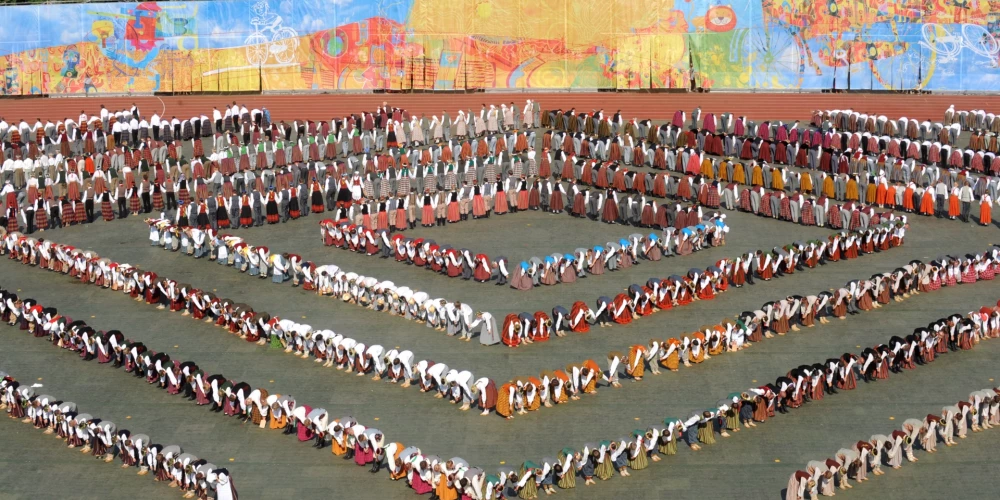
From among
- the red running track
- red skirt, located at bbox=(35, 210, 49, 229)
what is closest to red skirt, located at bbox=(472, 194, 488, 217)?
red skirt, located at bbox=(35, 210, 49, 229)

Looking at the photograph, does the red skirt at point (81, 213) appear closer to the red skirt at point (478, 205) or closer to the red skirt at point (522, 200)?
the red skirt at point (478, 205)

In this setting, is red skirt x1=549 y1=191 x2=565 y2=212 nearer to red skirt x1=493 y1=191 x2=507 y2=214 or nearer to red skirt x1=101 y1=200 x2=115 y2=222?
red skirt x1=493 y1=191 x2=507 y2=214

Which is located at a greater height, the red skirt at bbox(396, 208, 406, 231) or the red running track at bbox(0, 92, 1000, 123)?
the red running track at bbox(0, 92, 1000, 123)

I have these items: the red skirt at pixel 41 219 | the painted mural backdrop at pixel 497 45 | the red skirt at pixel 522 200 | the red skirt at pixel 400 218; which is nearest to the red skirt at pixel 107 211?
the red skirt at pixel 41 219

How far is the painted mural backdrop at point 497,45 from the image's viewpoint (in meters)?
54.3

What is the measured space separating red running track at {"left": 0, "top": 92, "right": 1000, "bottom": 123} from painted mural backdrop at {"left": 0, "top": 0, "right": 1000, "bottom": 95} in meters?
1.14

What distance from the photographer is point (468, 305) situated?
108 ft

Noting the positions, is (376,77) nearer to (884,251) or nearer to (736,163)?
(736,163)

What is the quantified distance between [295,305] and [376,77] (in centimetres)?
2379

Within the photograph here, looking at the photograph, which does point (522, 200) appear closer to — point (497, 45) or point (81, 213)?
point (81, 213)

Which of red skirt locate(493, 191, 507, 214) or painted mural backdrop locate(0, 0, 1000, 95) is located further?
painted mural backdrop locate(0, 0, 1000, 95)

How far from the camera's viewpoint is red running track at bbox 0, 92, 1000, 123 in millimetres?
52562

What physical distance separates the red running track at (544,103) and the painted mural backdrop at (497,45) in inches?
44.9

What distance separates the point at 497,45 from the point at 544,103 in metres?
3.73
